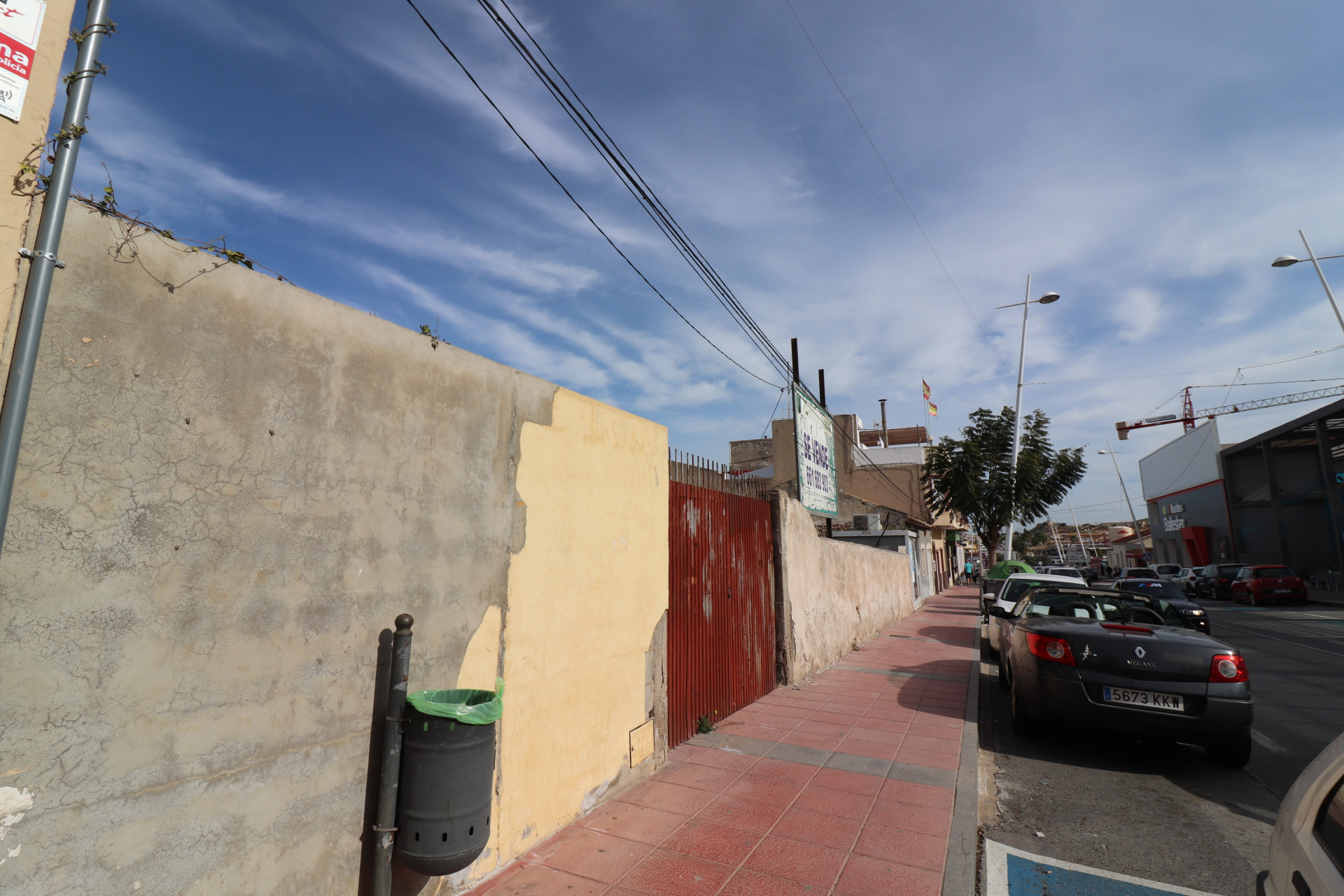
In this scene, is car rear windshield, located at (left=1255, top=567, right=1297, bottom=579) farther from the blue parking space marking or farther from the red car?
the blue parking space marking

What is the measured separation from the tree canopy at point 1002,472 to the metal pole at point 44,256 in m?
26.5

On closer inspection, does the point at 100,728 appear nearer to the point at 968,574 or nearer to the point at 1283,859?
the point at 1283,859

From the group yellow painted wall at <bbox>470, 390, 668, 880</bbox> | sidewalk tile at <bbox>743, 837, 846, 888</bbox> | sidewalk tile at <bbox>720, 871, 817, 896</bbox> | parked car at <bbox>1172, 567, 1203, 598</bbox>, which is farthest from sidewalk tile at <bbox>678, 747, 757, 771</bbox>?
parked car at <bbox>1172, 567, 1203, 598</bbox>

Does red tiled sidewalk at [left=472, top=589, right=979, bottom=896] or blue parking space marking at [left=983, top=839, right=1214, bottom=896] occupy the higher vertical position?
red tiled sidewalk at [left=472, top=589, right=979, bottom=896]

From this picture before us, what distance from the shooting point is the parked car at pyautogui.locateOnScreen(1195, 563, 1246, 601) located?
88.3 feet

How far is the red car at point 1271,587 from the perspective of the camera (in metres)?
23.5

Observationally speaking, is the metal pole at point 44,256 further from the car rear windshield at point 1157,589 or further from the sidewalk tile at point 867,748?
the car rear windshield at point 1157,589

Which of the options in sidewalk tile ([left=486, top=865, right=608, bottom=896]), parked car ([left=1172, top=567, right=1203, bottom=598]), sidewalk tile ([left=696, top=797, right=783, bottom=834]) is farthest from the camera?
parked car ([left=1172, top=567, right=1203, bottom=598])

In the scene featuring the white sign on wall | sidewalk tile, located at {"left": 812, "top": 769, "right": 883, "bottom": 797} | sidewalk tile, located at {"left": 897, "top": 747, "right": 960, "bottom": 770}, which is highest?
the white sign on wall

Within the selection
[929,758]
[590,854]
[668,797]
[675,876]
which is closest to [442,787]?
[590,854]

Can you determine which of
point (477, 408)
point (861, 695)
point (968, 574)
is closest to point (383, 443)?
point (477, 408)

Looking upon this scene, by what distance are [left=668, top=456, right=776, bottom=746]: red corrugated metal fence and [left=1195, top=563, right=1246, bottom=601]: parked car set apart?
28.5m

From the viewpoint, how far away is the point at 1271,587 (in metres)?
23.6

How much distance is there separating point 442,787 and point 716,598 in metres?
4.01
